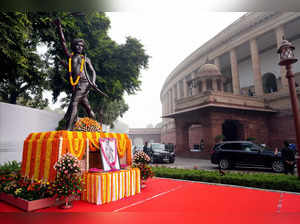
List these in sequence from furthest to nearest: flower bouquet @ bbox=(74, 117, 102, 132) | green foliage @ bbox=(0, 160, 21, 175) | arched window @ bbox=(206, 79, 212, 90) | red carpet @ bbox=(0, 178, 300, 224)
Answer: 1. arched window @ bbox=(206, 79, 212, 90)
2. green foliage @ bbox=(0, 160, 21, 175)
3. flower bouquet @ bbox=(74, 117, 102, 132)
4. red carpet @ bbox=(0, 178, 300, 224)

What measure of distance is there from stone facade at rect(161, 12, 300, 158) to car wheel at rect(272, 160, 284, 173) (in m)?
7.35

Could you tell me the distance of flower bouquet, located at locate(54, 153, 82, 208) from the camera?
16.1 feet

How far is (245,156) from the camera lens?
12.6 meters

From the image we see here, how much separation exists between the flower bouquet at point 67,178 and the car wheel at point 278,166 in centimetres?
1127

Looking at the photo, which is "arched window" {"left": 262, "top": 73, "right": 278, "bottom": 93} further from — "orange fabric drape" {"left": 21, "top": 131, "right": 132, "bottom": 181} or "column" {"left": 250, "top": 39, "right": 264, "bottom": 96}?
"orange fabric drape" {"left": 21, "top": 131, "right": 132, "bottom": 181}

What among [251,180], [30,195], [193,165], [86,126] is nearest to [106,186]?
[30,195]

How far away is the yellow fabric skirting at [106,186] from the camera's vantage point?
5.34m

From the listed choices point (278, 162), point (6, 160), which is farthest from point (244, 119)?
point (6, 160)

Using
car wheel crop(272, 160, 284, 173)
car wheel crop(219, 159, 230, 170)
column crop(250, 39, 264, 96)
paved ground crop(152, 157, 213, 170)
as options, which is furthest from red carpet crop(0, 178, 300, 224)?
column crop(250, 39, 264, 96)

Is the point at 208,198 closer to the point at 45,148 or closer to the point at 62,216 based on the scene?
the point at 62,216

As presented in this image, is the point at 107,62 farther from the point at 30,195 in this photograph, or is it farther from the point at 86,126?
the point at 30,195

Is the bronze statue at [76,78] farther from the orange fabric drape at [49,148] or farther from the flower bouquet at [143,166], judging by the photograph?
the flower bouquet at [143,166]

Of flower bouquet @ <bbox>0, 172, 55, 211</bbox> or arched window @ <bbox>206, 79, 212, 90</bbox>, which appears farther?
arched window @ <bbox>206, 79, 212, 90</bbox>

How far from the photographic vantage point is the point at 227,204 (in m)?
5.41
